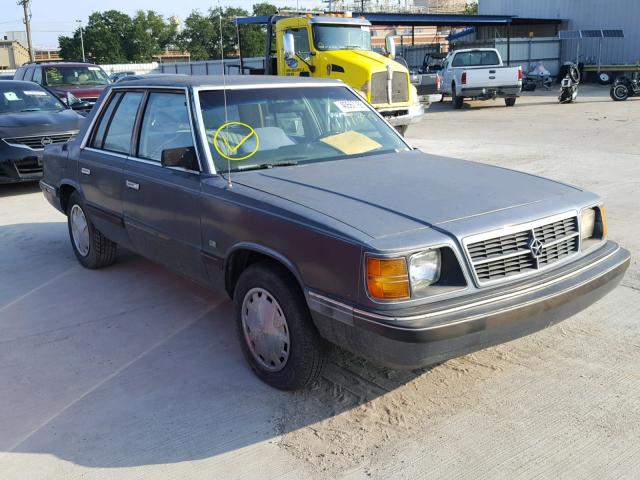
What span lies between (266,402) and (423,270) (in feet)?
3.88

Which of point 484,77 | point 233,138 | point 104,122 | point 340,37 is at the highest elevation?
point 340,37

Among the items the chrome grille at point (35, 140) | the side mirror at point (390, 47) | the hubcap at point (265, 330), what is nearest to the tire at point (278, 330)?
the hubcap at point (265, 330)

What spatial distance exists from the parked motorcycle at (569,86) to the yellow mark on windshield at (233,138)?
63.5 feet

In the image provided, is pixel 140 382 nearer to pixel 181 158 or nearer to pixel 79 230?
pixel 181 158

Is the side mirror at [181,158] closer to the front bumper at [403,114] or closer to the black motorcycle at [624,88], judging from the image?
the front bumper at [403,114]

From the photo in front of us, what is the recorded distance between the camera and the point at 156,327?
4.66 metres

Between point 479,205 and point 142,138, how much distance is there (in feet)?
8.70

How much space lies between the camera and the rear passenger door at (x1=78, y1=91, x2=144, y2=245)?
5066mm

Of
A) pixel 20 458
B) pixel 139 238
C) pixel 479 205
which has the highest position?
pixel 479 205

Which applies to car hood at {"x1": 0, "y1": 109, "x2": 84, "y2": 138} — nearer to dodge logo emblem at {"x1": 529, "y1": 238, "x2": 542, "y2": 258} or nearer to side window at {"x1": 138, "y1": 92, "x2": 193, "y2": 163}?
side window at {"x1": 138, "y1": 92, "x2": 193, "y2": 163}

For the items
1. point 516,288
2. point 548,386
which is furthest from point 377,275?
point 548,386

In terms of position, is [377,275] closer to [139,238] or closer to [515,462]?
[515,462]

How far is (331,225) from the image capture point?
3189mm

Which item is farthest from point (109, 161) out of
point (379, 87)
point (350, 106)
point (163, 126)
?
point (379, 87)
